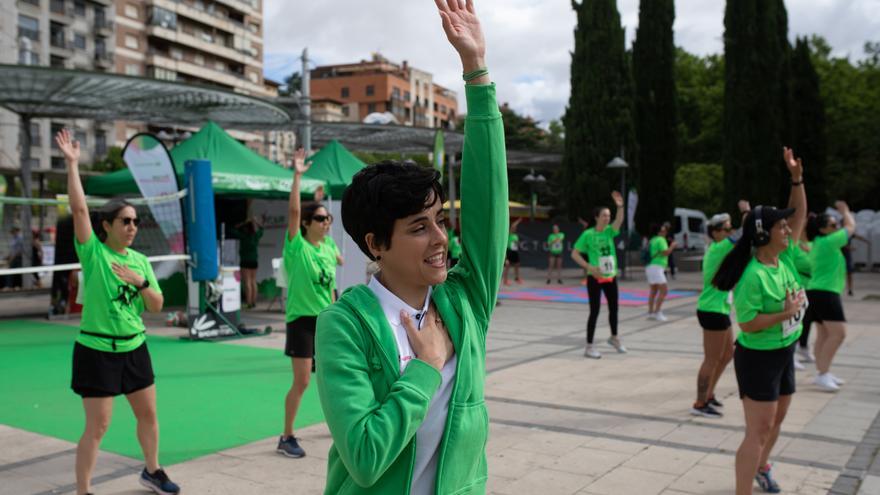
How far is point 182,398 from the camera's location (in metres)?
7.34

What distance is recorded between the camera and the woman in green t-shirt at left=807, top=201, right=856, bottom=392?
7.64 meters

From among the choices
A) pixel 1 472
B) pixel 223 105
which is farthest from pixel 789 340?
pixel 223 105

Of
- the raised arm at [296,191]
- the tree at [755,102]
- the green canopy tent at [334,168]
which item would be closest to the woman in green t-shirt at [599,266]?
the raised arm at [296,191]

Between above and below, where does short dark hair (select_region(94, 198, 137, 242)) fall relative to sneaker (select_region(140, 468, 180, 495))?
above

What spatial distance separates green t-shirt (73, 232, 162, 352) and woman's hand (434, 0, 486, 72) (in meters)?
3.15

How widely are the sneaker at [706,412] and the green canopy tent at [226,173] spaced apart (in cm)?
899

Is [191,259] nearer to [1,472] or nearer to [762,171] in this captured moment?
[1,472]

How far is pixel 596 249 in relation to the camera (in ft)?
30.9

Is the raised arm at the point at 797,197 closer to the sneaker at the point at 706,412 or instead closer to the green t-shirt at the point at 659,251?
the sneaker at the point at 706,412

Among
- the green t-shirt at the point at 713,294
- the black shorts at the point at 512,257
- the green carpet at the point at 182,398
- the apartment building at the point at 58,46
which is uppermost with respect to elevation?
the apartment building at the point at 58,46

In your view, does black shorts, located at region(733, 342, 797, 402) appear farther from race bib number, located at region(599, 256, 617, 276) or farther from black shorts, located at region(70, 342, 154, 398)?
race bib number, located at region(599, 256, 617, 276)

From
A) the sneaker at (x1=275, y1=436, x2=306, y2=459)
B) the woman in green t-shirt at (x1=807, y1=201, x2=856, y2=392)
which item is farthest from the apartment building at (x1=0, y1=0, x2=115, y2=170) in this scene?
the woman in green t-shirt at (x1=807, y1=201, x2=856, y2=392)

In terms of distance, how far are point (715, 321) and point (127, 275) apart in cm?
481

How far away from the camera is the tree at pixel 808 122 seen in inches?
1196
